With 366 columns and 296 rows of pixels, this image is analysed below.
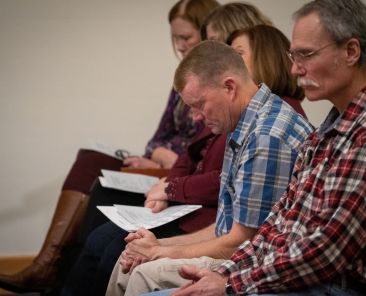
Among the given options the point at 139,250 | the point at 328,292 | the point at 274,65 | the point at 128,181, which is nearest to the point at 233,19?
the point at 274,65

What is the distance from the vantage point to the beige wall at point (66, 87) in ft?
9.66

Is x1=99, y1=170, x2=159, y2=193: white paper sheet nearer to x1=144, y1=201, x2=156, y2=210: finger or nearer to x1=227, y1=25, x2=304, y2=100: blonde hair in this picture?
x1=144, y1=201, x2=156, y2=210: finger

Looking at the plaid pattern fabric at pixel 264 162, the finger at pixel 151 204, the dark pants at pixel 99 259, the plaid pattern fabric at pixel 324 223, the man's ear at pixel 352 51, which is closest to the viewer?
the plaid pattern fabric at pixel 324 223

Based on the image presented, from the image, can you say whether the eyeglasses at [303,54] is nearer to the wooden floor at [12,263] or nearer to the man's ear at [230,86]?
the man's ear at [230,86]

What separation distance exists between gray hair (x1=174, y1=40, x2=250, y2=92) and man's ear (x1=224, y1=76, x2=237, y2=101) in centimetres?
2

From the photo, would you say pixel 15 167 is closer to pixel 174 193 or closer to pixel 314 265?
pixel 174 193

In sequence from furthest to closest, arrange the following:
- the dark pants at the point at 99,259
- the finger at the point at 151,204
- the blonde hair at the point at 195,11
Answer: the blonde hair at the point at 195,11
the finger at the point at 151,204
the dark pants at the point at 99,259

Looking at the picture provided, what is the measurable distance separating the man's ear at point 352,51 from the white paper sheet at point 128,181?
1.09 m

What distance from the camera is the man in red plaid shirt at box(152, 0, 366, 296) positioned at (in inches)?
42.3

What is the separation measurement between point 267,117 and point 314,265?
1.60 feet

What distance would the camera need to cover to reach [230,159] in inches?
61.3

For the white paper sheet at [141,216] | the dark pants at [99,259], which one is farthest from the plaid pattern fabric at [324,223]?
the dark pants at [99,259]

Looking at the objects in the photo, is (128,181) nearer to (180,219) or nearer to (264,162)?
(180,219)

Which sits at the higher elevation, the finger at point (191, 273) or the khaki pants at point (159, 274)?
the finger at point (191, 273)
